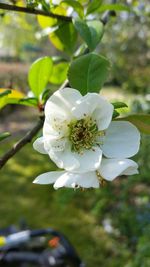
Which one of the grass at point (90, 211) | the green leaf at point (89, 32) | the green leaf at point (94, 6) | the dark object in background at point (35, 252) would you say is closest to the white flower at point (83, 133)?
the green leaf at point (89, 32)

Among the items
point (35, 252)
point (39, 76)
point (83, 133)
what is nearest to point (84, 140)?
point (83, 133)

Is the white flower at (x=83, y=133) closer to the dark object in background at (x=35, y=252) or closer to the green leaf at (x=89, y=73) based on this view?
the green leaf at (x=89, y=73)

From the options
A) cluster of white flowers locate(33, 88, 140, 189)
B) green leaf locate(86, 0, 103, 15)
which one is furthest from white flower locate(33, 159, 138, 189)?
green leaf locate(86, 0, 103, 15)

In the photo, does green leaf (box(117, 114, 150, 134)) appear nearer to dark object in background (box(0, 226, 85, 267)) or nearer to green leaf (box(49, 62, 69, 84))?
green leaf (box(49, 62, 69, 84))

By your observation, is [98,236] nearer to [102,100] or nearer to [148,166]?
[148,166]

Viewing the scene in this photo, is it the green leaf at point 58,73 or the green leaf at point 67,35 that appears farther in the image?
the green leaf at point 58,73

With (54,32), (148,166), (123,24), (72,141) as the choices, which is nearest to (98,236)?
(148,166)
